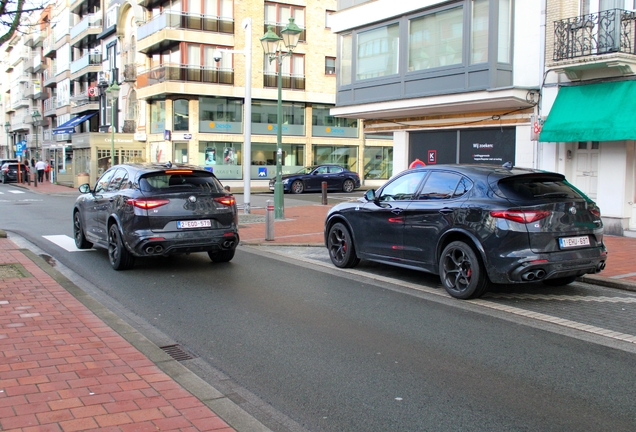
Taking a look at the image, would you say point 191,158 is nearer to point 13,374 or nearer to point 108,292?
point 108,292

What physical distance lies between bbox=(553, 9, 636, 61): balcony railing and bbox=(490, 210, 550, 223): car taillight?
722 cm

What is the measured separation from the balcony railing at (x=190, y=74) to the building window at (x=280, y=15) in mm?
4076

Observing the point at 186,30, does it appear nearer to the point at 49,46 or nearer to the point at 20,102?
the point at 49,46

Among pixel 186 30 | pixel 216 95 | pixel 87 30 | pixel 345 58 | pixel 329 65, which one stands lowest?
pixel 345 58

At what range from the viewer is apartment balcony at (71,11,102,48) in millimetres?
52750

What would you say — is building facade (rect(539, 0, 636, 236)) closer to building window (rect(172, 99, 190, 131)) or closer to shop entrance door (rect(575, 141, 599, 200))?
shop entrance door (rect(575, 141, 599, 200))

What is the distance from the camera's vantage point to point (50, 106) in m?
69.0

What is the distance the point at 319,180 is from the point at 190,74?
35.5ft

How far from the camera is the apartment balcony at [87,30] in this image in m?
52.8

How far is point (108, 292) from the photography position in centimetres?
846

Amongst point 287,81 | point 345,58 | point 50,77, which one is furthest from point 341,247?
point 50,77

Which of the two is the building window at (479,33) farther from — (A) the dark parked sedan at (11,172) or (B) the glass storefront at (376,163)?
(A) the dark parked sedan at (11,172)

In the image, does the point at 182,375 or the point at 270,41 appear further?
the point at 270,41

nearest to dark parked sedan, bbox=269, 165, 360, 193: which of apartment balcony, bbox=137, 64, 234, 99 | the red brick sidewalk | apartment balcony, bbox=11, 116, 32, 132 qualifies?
apartment balcony, bbox=137, 64, 234, 99
